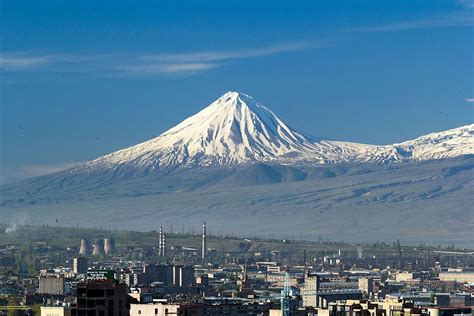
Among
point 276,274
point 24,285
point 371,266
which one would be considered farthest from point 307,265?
point 24,285

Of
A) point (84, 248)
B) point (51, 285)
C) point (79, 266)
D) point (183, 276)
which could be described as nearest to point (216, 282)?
point (183, 276)

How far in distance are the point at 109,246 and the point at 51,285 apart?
75.2 m

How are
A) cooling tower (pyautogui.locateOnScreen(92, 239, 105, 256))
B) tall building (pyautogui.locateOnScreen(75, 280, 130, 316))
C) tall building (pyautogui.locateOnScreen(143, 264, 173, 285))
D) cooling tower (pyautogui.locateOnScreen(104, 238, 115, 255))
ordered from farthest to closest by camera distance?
cooling tower (pyautogui.locateOnScreen(104, 238, 115, 255)), cooling tower (pyautogui.locateOnScreen(92, 239, 105, 256)), tall building (pyautogui.locateOnScreen(143, 264, 173, 285)), tall building (pyautogui.locateOnScreen(75, 280, 130, 316))

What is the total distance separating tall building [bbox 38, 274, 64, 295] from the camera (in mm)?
115312

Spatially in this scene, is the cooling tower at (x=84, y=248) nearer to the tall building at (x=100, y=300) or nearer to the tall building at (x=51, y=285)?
the tall building at (x=51, y=285)

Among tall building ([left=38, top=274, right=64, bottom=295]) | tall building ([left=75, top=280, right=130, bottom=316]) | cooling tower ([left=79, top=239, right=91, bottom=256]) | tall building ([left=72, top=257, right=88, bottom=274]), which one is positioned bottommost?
tall building ([left=75, top=280, right=130, bottom=316])

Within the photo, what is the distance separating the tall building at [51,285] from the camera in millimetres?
115312

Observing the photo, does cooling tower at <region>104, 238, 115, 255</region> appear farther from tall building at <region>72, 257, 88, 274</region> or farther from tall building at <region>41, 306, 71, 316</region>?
tall building at <region>41, 306, 71, 316</region>

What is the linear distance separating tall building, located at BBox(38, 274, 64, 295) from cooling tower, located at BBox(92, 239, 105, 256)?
64534 mm

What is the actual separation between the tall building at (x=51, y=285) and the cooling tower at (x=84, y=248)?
6332 cm

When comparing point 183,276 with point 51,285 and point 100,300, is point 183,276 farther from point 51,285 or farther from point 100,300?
point 100,300

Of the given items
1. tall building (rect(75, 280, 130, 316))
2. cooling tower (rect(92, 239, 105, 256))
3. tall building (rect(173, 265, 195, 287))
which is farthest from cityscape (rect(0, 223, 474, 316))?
cooling tower (rect(92, 239, 105, 256))

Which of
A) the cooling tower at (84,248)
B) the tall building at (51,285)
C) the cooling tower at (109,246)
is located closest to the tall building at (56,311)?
the tall building at (51,285)

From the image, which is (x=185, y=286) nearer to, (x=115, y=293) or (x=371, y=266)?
(x=371, y=266)
